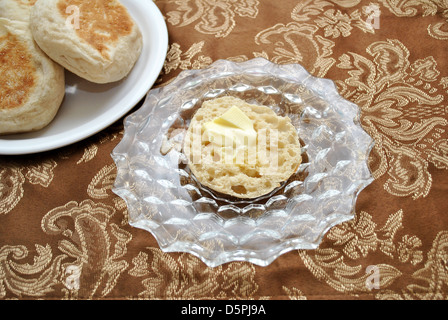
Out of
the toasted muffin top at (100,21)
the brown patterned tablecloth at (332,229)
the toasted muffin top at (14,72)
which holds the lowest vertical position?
the brown patterned tablecloth at (332,229)

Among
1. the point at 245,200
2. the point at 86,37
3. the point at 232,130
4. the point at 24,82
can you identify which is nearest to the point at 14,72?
the point at 24,82

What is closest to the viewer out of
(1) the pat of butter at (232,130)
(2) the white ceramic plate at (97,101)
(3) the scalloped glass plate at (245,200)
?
(3) the scalloped glass plate at (245,200)

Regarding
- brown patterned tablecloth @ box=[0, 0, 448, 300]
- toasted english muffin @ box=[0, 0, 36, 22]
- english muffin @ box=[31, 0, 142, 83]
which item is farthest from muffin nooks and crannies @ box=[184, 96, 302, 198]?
toasted english muffin @ box=[0, 0, 36, 22]

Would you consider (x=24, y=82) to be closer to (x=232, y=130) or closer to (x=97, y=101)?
(x=97, y=101)

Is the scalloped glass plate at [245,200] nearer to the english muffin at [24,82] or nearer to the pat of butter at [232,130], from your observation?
the pat of butter at [232,130]

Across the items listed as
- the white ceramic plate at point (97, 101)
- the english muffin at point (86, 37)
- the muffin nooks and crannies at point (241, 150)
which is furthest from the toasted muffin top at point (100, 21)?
the muffin nooks and crannies at point (241, 150)

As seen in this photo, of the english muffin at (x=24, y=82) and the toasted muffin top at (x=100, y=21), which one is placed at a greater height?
the toasted muffin top at (x=100, y=21)

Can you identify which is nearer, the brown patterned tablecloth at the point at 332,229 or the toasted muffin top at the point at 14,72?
the brown patterned tablecloth at the point at 332,229
